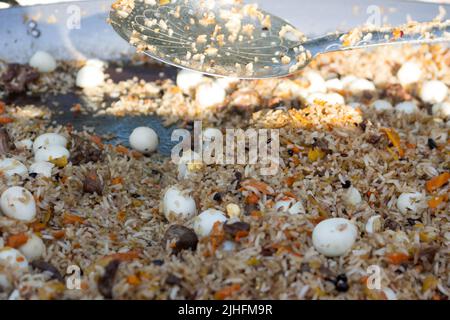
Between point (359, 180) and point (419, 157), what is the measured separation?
0.25 m

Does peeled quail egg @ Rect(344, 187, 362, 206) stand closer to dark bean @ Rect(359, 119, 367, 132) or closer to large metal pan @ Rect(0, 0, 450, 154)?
dark bean @ Rect(359, 119, 367, 132)

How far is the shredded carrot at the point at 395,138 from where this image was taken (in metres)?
1.90

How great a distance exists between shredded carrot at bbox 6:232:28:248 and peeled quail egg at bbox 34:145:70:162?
438 millimetres

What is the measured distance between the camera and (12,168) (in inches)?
69.9

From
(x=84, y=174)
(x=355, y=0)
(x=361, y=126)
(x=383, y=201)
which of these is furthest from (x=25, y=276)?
(x=355, y=0)

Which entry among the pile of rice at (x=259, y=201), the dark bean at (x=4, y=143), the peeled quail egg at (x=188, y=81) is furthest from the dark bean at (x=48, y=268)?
the peeled quail egg at (x=188, y=81)

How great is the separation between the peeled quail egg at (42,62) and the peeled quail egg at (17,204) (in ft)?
3.57

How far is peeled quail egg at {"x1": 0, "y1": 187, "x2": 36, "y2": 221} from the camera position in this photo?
1.58m

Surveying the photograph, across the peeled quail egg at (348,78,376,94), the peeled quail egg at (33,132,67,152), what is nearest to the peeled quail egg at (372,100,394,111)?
the peeled quail egg at (348,78,376,94)

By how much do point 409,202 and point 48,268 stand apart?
97cm

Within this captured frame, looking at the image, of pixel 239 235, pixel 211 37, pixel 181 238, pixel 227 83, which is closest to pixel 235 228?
pixel 239 235

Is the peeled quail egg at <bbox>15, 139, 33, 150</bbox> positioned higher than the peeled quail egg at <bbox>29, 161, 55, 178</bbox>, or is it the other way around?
the peeled quail egg at <bbox>15, 139, 33, 150</bbox>

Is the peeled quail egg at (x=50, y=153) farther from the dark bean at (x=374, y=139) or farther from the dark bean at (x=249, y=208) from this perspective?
the dark bean at (x=374, y=139)

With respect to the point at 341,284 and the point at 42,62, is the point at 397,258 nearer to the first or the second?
the point at 341,284
